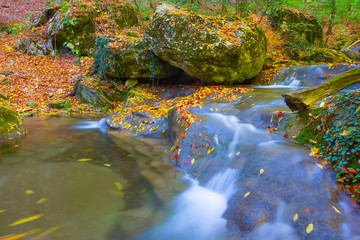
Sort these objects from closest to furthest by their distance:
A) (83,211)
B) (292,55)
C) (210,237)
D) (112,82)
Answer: (210,237) < (83,211) < (112,82) < (292,55)

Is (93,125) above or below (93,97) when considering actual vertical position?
below

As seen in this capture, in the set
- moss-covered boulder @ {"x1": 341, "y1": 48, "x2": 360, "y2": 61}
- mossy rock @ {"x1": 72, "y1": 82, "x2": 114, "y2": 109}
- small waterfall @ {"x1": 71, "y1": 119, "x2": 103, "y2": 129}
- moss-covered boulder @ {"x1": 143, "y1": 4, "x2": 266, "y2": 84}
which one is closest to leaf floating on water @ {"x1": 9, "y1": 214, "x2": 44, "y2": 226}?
small waterfall @ {"x1": 71, "y1": 119, "x2": 103, "y2": 129}

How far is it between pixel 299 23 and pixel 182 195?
1429 cm

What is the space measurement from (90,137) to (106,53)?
5725mm

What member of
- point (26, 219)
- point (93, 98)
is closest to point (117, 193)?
point (26, 219)

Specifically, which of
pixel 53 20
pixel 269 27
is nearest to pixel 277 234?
pixel 269 27

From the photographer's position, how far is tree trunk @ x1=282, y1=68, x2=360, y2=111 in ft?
11.2

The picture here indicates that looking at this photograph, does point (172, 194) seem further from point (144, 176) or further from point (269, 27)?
point (269, 27)

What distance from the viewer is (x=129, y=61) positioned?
9484 mm

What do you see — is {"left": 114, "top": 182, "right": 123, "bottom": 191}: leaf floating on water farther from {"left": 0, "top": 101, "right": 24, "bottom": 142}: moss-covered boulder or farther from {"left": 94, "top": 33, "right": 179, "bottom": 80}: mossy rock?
{"left": 94, "top": 33, "right": 179, "bottom": 80}: mossy rock

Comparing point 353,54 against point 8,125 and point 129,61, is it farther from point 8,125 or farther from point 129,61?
point 8,125

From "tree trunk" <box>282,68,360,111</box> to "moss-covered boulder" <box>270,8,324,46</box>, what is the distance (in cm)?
1108

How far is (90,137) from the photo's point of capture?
5719 millimetres

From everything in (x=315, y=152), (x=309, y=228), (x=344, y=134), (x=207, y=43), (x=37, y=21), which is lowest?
(x=309, y=228)
